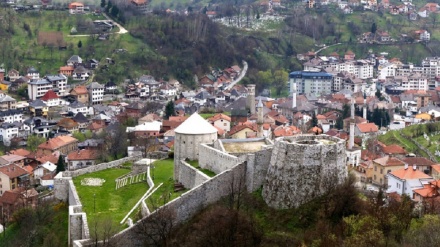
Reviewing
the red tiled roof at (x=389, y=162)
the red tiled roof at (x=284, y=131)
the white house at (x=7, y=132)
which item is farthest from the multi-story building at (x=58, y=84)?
the red tiled roof at (x=389, y=162)

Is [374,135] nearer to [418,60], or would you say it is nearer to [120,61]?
[120,61]

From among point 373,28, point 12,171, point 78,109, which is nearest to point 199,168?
point 12,171

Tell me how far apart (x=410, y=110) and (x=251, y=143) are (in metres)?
42.8

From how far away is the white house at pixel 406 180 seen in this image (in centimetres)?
3277

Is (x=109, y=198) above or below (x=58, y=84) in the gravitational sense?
above

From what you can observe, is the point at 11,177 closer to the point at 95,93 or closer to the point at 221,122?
the point at 221,122

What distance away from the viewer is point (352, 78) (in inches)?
3059

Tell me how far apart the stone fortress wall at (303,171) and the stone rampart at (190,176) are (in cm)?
276

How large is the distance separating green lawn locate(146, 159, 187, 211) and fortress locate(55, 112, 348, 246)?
707mm

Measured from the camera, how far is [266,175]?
2103 cm

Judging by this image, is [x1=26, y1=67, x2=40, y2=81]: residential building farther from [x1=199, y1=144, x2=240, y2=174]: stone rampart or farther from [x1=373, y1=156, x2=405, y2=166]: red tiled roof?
[x1=199, y1=144, x2=240, y2=174]: stone rampart

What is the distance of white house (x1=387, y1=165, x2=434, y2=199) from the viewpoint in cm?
3277

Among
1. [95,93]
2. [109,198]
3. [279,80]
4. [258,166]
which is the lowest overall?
[279,80]

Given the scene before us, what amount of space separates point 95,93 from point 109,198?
41.1 meters
